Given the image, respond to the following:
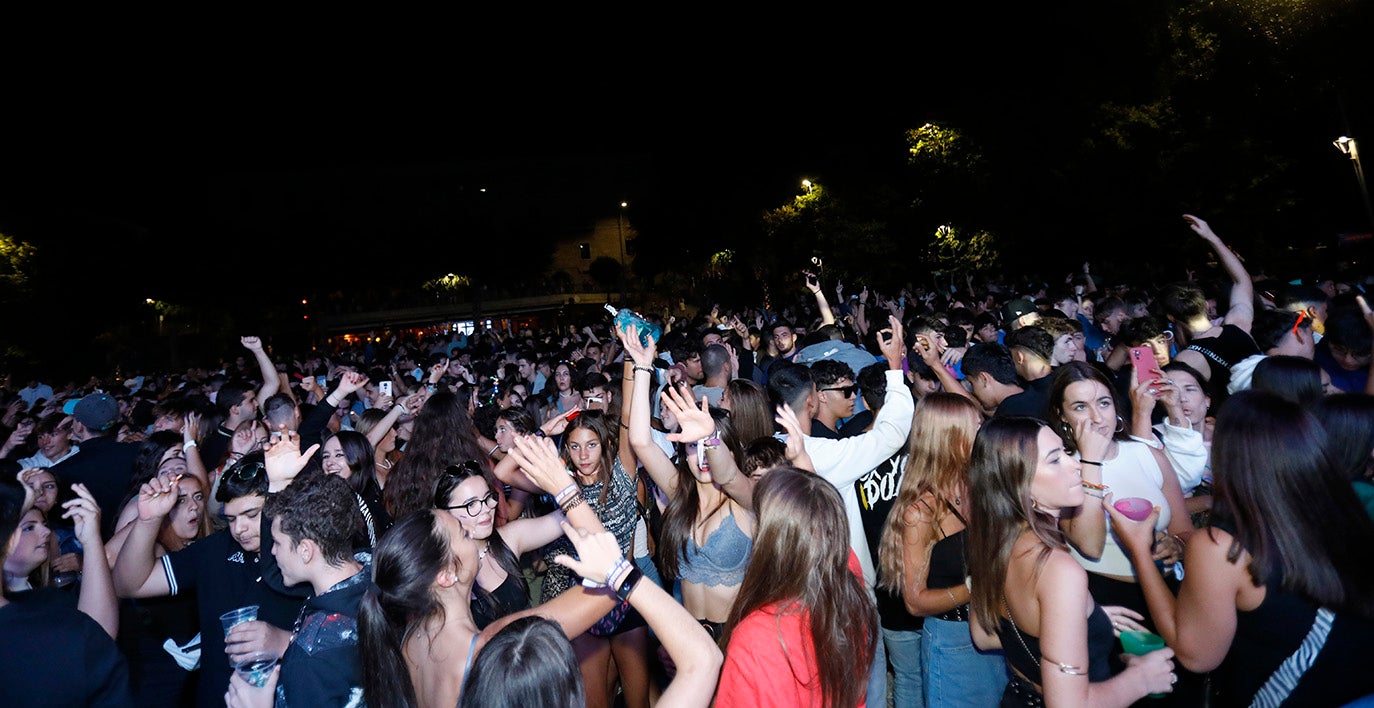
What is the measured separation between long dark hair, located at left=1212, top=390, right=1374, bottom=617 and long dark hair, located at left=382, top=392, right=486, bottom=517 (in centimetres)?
380

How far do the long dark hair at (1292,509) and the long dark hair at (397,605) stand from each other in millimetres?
2424

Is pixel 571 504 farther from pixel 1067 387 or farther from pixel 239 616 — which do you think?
pixel 1067 387

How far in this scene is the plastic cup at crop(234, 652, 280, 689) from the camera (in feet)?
7.89

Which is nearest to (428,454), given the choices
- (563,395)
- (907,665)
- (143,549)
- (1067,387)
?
(143,549)

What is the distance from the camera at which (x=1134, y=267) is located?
18188mm

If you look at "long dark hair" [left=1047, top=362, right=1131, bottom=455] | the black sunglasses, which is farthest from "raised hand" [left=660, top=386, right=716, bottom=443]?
the black sunglasses

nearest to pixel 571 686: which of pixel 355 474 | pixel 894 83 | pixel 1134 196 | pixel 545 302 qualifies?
pixel 355 474

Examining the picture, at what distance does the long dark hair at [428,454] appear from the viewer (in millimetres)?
4492

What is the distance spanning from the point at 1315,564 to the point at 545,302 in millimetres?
42858

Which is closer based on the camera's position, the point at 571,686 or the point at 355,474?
the point at 571,686

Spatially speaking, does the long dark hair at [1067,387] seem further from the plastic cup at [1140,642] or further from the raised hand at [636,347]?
the raised hand at [636,347]

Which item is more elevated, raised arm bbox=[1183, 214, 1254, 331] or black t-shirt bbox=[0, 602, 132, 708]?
raised arm bbox=[1183, 214, 1254, 331]

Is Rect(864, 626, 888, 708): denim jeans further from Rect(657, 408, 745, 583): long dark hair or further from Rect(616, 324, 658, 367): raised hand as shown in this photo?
Rect(616, 324, 658, 367): raised hand

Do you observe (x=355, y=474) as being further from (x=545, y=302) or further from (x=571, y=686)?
(x=545, y=302)
